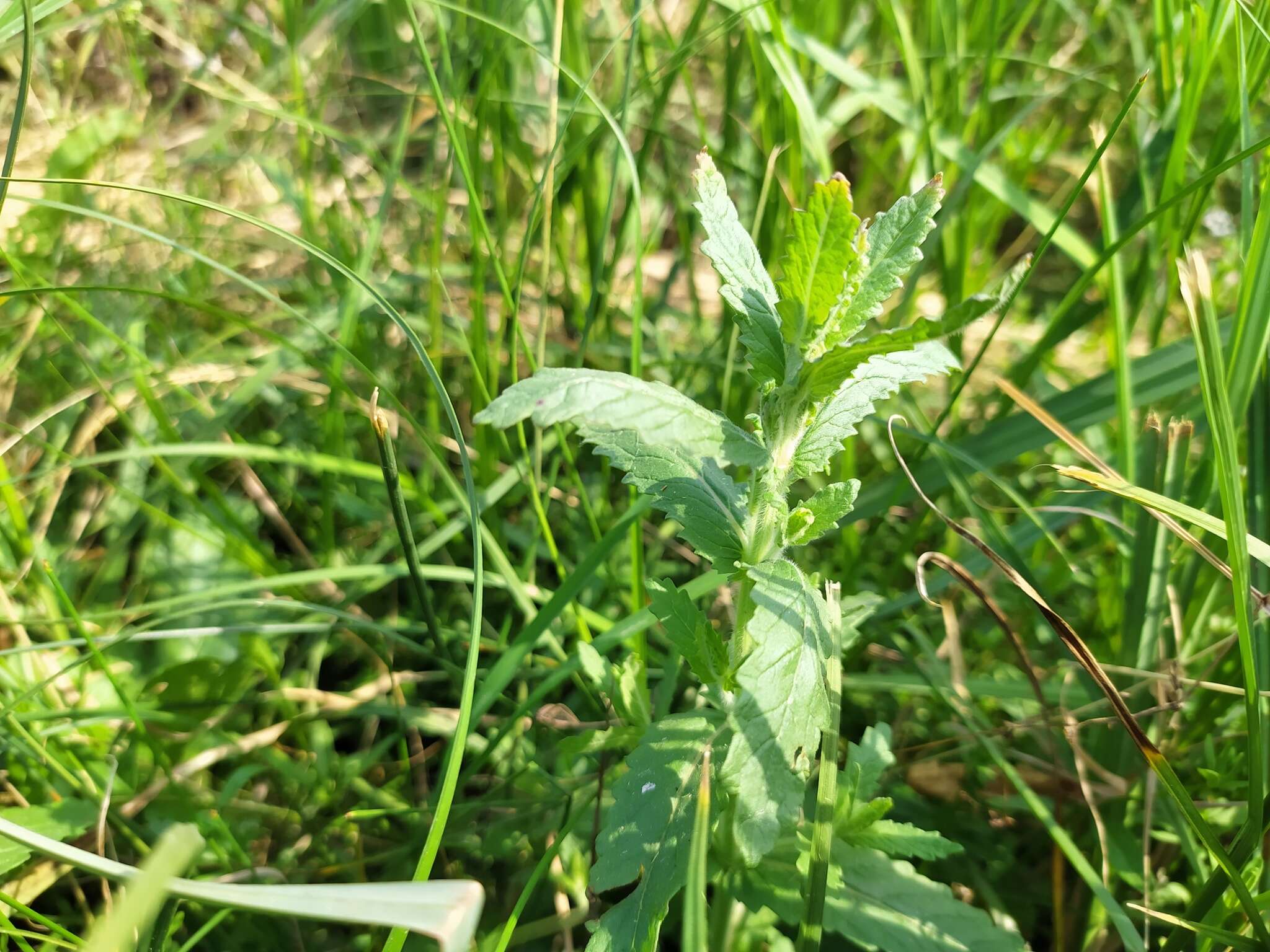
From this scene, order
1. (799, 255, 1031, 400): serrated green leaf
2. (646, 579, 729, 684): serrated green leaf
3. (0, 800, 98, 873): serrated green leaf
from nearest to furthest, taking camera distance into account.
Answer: (799, 255, 1031, 400): serrated green leaf
(646, 579, 729, 684): serrated green leaf
(0, 800, 98, 873): serrated green leaf

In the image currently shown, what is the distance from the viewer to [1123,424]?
1.60 metres

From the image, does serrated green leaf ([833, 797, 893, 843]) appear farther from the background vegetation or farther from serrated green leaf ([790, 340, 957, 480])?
serrated green leaf ([790, 340, 957, 480])

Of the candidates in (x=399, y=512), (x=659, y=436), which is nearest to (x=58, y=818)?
(x=399, y=512)

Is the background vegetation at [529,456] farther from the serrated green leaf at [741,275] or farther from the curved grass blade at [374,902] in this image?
the serrated green leaf at [741,275]

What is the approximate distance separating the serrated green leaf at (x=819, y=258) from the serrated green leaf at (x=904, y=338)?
0.05 meters

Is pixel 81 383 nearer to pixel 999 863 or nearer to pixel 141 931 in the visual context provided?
pixel 141 931

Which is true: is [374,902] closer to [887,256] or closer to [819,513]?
[819,513]

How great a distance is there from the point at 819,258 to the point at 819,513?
1.05 feet

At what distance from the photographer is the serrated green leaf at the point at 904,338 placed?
906 mm

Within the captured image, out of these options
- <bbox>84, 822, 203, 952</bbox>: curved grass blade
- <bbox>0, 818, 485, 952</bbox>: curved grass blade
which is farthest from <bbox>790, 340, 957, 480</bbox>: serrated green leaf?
<bbox>84, 822, 203, 952</bbox>: curved grass blade

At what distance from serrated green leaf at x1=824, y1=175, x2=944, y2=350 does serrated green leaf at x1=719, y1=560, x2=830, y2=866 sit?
342mm

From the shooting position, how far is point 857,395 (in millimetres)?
1142

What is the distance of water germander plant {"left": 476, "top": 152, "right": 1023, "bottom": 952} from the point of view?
97 cm

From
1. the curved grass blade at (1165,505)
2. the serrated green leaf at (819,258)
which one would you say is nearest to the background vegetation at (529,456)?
the curved grass blade at (1165,505)
